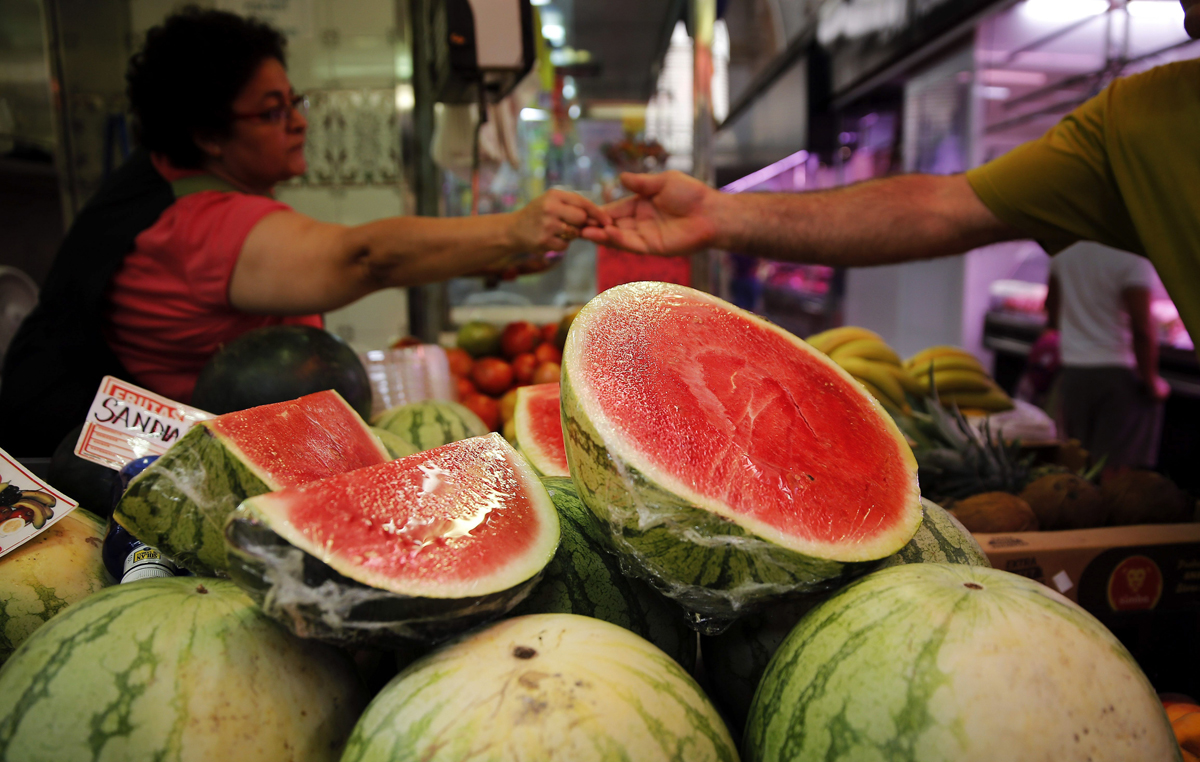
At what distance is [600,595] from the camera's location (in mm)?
847

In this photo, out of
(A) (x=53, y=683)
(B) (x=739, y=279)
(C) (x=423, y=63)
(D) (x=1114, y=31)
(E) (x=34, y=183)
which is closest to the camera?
(A) (x=53, y=683)

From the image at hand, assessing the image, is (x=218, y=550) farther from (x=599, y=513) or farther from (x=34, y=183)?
(x=34, y=183)

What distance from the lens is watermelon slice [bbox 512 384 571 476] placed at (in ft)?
3.86

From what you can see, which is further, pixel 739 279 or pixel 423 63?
pixel 739 279

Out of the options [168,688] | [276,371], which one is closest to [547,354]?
[276,371]

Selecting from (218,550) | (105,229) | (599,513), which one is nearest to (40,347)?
(105,229)

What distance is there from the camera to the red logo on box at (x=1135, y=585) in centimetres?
153

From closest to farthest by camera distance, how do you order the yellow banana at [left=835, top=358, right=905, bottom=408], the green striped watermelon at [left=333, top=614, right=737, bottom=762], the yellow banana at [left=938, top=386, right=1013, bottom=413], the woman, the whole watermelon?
the green striped watermelon at [left=333, top=614, right=737, bottom=762] < the whole watermelon < the woman < the yellow banana at [left=835, top=358, right=905, bottom=408] < the yellow banana at [left=938, top=386, right=1013, bottom=413]

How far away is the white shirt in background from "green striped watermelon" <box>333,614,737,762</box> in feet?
16.9

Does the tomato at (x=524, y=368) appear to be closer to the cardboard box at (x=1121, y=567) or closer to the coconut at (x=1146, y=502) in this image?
the cardboard box at (x=1121, y=567)

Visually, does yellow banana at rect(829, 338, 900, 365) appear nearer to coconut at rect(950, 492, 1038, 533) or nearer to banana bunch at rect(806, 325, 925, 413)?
banana bunch at rect(806, 325, 925, 413)

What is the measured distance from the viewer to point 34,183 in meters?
4.01

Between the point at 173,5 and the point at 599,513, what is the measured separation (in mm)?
5143

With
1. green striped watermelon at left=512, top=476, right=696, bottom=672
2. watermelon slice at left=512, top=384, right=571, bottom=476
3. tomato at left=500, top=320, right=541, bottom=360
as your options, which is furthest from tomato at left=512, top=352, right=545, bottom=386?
green striped watermelon at left=512, top=476, right=696, bottom=672
